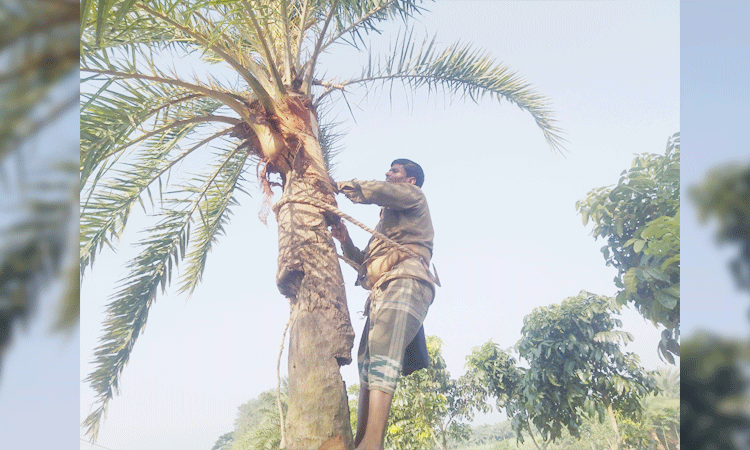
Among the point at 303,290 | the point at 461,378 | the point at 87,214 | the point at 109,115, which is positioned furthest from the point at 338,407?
the point at 87,214

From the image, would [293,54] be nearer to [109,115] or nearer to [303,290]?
[109,115]

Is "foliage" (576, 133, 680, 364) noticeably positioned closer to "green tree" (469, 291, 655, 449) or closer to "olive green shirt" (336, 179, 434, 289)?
"green tree" (469, 291, 655, 449)

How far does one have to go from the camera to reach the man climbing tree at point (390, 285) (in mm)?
2043

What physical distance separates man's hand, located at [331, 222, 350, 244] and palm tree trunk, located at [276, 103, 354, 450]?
100 millimetres

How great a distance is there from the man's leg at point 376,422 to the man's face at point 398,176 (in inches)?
33.0

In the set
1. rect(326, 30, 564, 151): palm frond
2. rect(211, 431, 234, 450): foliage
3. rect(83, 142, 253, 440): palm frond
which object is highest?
rect(326, 30, 564, 151): palm frond

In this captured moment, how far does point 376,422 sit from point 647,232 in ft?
5.28

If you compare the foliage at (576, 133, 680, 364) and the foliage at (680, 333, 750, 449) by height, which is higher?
the foliage at (576, 133, 680, 364)

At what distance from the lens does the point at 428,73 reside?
307 centimetres

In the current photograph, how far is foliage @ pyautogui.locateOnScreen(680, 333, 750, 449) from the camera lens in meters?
0.82

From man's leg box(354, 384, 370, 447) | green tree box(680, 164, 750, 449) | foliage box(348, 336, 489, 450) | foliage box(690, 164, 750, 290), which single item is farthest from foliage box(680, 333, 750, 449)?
foliage box(348, 336, 489, 450)

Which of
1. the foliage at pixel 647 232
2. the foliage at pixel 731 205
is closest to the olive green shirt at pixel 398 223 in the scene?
the foliage at pixel 647 232

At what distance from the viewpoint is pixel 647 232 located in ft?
9.30

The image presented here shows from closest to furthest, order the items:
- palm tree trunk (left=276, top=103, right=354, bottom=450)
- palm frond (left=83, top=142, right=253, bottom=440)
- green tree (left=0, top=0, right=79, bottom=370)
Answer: green tree (left=0, top=0, right=79, bottom=370)
palm tree trunk (left=276, top=103, right=354, bottom=450)
palm frond (left=83, top=142, right=253, bottom=440)
